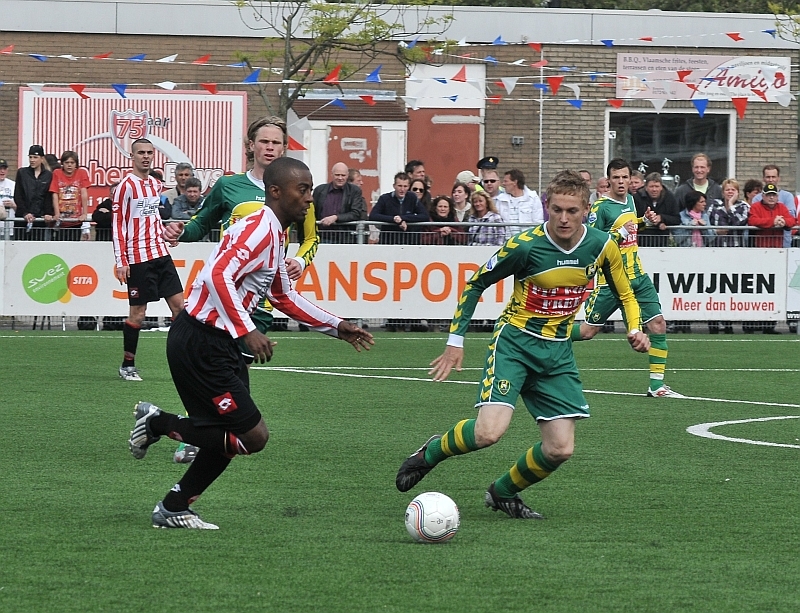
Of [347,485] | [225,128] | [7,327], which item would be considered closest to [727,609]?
[347,485]

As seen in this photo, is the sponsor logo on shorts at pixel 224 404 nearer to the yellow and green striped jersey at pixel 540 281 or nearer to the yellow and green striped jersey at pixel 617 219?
the yellow and green striped jersey at pixel 540 281

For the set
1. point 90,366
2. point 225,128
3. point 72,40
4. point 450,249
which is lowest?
point 90,366

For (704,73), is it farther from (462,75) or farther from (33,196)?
(33,196)

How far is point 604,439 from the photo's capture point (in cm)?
961

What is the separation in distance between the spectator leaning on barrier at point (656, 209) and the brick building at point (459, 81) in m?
7.53

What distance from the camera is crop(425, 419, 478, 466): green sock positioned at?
6.80 m

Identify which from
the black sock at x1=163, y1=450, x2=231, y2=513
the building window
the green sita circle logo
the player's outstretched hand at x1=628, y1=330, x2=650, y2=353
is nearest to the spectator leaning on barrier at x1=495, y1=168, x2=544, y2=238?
the green sita circle logo

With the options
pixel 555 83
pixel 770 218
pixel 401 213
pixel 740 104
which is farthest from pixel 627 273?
pixel 555 83

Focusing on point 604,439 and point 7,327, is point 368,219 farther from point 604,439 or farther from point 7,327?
point 604,439

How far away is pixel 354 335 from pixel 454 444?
0.81 metres

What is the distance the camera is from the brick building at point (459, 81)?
2738cm

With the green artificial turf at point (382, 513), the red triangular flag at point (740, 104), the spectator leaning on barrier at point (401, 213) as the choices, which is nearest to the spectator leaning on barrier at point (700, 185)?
the spectator leaning on barrier at point (401, 213)

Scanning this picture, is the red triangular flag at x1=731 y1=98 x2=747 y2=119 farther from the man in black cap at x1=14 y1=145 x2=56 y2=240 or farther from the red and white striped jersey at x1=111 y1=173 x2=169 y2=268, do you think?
the red and white striped jersey at x1=111 y1=173 x2=169 y2=268

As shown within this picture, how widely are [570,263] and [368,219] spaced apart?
487 inches
